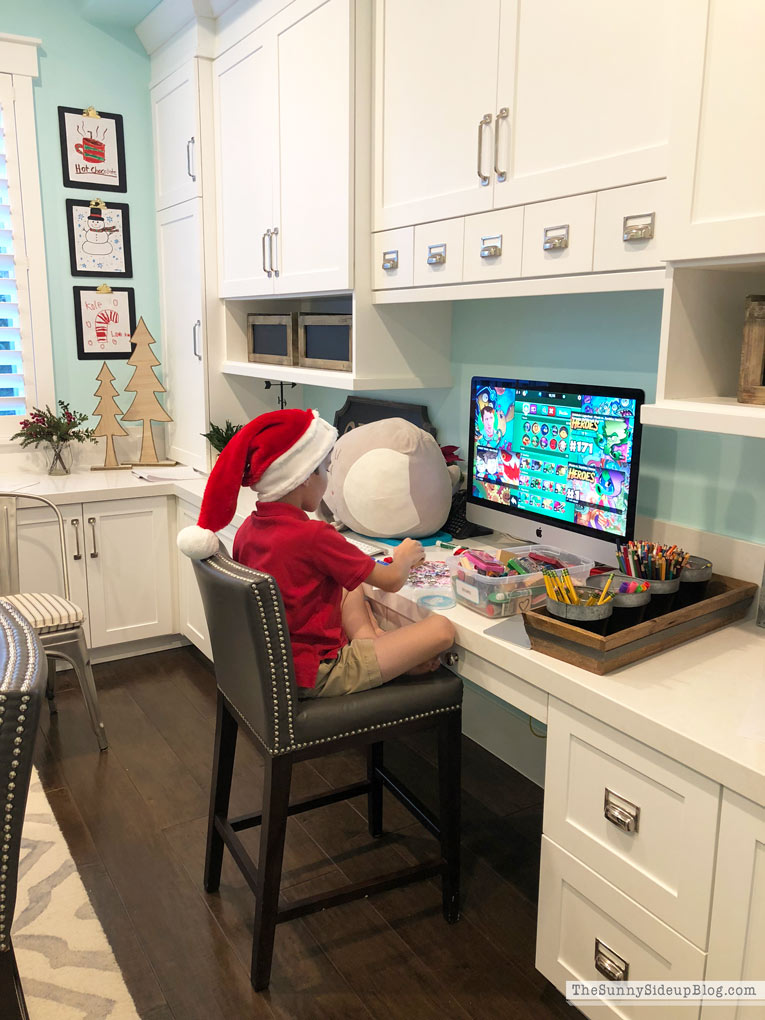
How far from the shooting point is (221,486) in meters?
1.74

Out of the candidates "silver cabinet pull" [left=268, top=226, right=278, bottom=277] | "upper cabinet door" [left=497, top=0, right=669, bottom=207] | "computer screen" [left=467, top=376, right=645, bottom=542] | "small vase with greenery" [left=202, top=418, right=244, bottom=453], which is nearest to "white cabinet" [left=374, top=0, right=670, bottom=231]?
"upper cabinet door" [left=497, top=0, right=669, bottom=207]

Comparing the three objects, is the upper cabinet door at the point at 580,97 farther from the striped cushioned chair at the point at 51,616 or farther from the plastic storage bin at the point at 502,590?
the striped cushioned chair at the point at 51,616

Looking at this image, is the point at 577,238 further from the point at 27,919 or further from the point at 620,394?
the point at 27,919

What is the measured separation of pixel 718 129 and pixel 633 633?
0.89m

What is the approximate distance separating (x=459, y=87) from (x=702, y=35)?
0.75 meters

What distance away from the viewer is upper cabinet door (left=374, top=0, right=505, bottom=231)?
1.92 m

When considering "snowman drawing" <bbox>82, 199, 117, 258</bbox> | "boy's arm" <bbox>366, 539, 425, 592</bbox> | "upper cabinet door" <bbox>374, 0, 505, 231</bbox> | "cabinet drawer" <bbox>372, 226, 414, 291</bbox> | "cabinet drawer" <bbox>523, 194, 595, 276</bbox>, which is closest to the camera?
"cabinet drawer" <bbox>523, 194, 595, 276</bbox>

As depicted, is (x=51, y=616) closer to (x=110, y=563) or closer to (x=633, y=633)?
(x=110, y=563)

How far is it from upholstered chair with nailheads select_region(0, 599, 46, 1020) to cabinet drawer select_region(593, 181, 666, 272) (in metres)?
1.33

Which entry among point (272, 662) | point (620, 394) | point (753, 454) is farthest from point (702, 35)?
point (272, 662)

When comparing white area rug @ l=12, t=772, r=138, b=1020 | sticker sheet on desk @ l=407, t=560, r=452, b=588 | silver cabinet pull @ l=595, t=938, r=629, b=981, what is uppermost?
sticker sheet on desk @ l=407, t=560, r=452, b=588

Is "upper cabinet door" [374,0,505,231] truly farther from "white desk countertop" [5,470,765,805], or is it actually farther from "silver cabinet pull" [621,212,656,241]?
"white desk countertop" [5,470,765,805]

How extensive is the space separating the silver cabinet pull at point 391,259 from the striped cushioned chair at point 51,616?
4.96 feet

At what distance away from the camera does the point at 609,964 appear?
4.91ft
